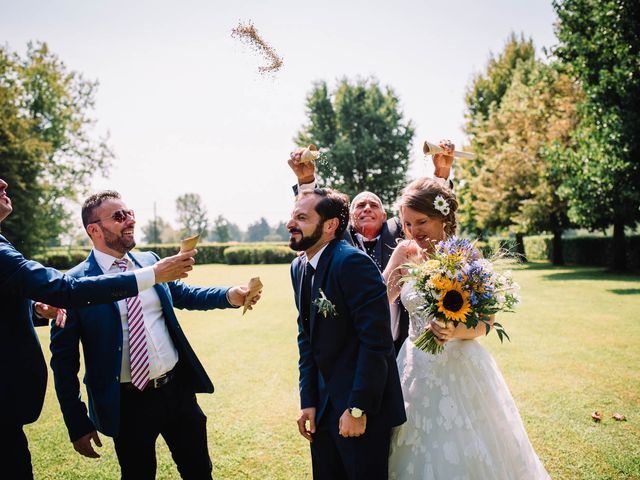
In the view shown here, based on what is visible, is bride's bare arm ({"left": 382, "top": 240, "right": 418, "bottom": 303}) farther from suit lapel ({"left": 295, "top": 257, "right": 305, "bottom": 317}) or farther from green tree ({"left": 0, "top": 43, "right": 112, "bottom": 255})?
green tree ({"left": 0, "top": 43, "right": 112, "bottom": 255})

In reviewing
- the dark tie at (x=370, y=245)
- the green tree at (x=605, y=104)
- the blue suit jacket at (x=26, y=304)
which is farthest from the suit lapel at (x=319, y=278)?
the green tree at (x=605, y=104)

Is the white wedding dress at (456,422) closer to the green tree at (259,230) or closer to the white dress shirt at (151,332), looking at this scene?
the white dress shirt at (151,332)

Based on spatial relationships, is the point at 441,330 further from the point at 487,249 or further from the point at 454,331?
the point at 487,249

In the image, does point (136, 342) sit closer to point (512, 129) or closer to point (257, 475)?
point (257, 475)

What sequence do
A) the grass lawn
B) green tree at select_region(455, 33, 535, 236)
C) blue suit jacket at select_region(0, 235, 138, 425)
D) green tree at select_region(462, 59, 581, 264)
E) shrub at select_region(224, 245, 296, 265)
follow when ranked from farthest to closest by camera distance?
1. shrub at select_region(224, 245, 296, 265)
2. green tree at select_region(455, 33, 535, 236)
3. green tree at select_region(462, 59, 581, 264)
4. the grass lawn
5. blue suit jacket at select_region(0, 235, 138, 425)

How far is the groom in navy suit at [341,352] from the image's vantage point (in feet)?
8.77

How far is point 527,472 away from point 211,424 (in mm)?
4100

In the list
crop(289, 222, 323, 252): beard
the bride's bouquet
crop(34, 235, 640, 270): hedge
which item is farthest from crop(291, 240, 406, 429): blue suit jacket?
crop(34, 235, 640, 270): hedge

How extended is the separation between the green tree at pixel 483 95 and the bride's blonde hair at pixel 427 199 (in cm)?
3502

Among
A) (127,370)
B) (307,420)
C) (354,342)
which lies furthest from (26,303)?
(354,342)

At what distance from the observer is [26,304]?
3.08 m

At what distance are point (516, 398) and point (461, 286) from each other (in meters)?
4.35

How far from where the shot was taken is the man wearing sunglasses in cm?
319

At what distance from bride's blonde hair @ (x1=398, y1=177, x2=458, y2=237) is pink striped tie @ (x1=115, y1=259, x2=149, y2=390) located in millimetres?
2324
